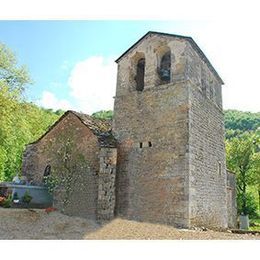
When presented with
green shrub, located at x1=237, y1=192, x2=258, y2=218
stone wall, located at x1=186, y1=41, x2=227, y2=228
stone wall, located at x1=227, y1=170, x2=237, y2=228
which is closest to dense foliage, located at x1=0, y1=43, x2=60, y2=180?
stone wall, located at x1=186, y1=41, x2=227, y2=228

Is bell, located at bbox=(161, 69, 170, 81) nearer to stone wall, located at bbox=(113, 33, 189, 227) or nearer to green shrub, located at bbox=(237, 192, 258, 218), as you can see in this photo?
stone wall, located at bbox=(113, 33, 189, 227)

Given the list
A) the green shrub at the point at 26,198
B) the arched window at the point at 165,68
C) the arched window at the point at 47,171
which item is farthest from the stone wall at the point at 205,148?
the arched window at the point at 47,171

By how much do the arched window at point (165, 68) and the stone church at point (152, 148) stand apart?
0.05 meters

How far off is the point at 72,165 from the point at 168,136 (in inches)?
208

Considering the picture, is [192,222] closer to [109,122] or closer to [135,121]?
[135,121]

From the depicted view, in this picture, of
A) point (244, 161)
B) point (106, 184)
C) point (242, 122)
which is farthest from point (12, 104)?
point (242, 122)

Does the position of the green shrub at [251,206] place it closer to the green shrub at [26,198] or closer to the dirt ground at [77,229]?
the dirt ground at [77,229]

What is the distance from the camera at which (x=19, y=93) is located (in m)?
18.8

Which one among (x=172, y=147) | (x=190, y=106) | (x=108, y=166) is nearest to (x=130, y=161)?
(x=108, y=166)

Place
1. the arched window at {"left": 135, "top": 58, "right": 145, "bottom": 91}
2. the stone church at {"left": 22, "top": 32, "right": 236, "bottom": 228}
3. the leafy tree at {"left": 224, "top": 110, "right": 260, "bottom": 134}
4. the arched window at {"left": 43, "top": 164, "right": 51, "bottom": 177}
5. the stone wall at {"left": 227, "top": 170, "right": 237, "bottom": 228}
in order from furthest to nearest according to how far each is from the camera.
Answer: the leafy tree at {"left": 224, "top": 110, "right": 260, "bottom": 134} → the stone wall at {"left": 227, "top": 170, "right": 237, "bottom": 228} → the arched window at {"left": 43, "top": 164, "right": 51, "bottom": 177} → the arched window at {"left": 135, "top": 58, "right": 145, "bottom": 91} → the stone church at {"left": 22, "top": 32, "right": 236, "bottom": 228}

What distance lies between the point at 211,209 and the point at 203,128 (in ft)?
13.2

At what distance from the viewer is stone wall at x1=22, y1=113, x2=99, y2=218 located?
15148mm

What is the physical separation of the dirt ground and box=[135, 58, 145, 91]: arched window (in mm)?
7410

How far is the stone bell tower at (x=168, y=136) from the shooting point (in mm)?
13867
